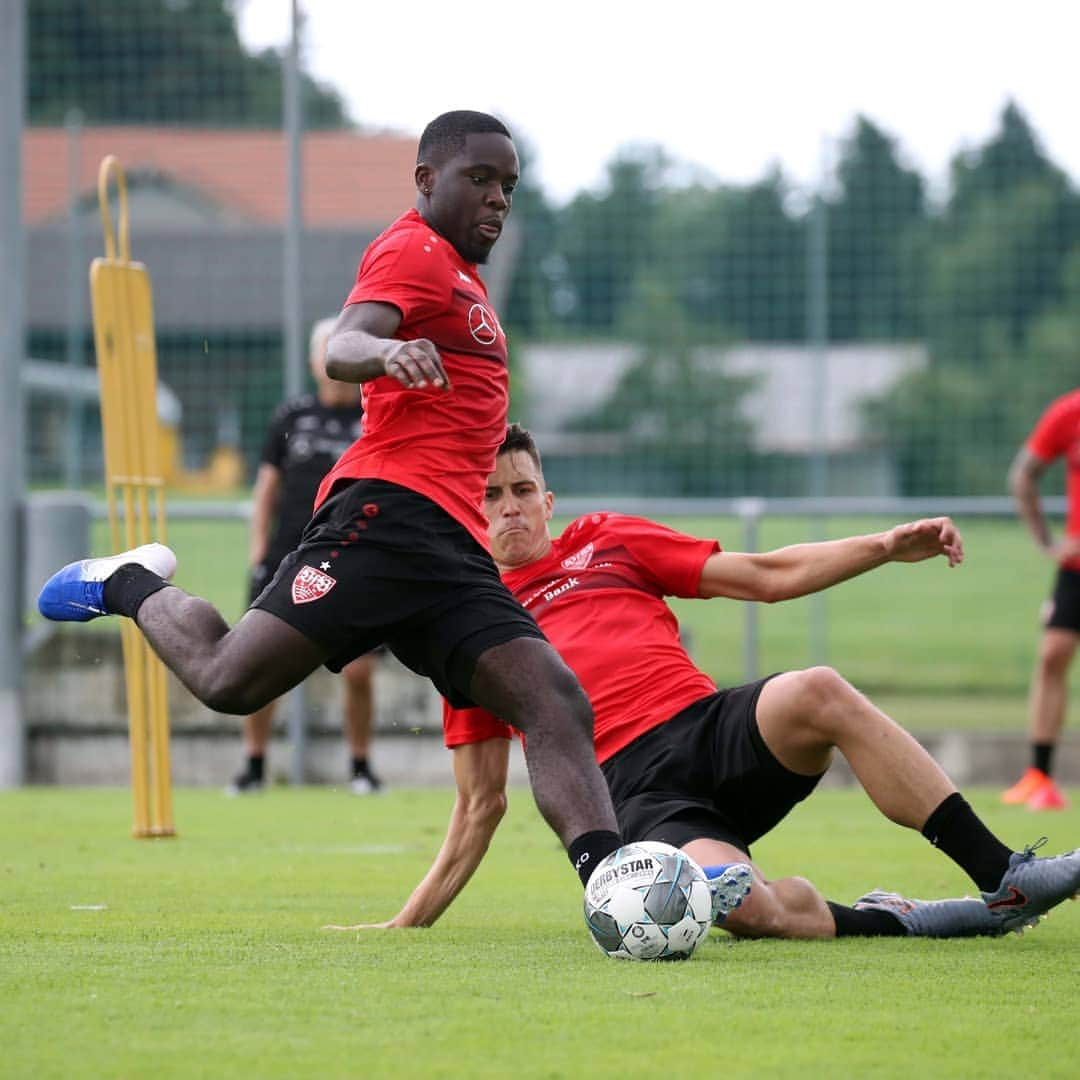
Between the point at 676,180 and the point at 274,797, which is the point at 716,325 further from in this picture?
the point at 274,797

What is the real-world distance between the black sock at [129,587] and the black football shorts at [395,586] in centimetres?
55

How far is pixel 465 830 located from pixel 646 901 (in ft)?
2.74

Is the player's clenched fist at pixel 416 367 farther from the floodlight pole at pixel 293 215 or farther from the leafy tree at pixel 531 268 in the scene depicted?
the leafy tree at pixel 531 268

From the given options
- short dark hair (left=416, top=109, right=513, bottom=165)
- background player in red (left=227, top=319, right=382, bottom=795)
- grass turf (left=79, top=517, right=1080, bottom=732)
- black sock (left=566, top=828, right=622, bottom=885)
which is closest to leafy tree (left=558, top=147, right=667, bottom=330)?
grass turf (left=79, top=517, right=1080, bottom=732)

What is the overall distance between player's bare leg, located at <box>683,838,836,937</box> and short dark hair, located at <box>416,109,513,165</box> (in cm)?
184

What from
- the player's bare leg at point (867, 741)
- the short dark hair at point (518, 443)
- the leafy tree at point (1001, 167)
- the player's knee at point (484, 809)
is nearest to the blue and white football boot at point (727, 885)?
the player's bare leg at point (867, 741)

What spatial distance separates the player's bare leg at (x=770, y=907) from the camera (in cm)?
492

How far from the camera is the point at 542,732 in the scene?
4.56 metres

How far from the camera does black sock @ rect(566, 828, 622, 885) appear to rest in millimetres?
4457

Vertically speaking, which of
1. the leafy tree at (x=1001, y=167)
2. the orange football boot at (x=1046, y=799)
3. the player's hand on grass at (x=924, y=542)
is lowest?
the orange football boot at (x=1046, y=799)

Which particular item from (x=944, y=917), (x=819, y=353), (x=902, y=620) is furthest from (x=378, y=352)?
(x=902, y=620)

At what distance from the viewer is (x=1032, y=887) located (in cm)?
481

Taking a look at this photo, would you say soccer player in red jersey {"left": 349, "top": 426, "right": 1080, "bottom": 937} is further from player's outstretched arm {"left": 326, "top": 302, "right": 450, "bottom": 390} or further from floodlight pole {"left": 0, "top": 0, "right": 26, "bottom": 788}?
floodlight pole {"left": 0, "top": 0, "right": 26, "bottom": 788}

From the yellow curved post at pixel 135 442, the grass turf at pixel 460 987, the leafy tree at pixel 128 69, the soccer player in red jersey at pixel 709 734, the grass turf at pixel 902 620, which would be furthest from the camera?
the leafy tree at pixel 128 69
